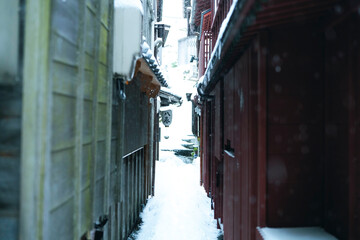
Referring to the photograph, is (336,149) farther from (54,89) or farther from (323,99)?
(54,89)

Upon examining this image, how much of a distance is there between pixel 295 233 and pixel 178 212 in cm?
699

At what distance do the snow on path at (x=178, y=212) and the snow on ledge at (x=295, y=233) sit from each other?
4.60 metres

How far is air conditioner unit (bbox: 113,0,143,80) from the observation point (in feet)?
A: 13.6

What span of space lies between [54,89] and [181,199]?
1017cm

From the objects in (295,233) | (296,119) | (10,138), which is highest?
(296,119)

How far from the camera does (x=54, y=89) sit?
93.6 inches

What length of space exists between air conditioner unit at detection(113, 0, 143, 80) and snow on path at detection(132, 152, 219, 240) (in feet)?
18.2

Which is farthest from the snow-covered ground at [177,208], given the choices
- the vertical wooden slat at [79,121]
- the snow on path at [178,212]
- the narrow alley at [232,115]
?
the vertical wooden slat at [79,121]

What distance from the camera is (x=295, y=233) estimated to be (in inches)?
137

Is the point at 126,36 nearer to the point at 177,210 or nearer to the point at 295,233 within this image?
the point at 295,233

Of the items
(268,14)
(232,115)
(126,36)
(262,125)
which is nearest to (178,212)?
(232,115)

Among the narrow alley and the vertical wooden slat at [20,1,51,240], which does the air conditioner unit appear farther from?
the vertical wooden slat at [20,1,51,240]

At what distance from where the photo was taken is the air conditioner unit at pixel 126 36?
415cm

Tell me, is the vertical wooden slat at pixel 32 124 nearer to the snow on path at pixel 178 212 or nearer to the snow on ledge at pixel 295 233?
the snow on ledge at pixel 295 233
